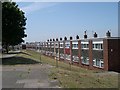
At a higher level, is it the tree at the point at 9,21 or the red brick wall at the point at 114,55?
the tree at the point at 9,21

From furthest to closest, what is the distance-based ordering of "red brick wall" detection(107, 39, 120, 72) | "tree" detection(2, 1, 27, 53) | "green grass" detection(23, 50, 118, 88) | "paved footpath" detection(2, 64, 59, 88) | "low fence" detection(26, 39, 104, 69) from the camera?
"low fence" detection(26, 39, 104, 69), "tree" detection(2, 1, 27, 53), "red brick wall" detection(107, 39, 120, 72), "green grass" detection(23, 50, 118, 88), "paved footpath" detection(2, 64, 59, 88)

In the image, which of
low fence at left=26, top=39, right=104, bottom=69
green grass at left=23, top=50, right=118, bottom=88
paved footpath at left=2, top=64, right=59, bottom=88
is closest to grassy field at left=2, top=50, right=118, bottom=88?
green grass at left=23, top=50, right=118, bottom=88

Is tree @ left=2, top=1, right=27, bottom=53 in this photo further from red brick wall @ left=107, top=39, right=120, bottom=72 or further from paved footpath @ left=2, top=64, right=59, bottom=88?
paved footpath @ left=2, top=64, right=59, bottom=88

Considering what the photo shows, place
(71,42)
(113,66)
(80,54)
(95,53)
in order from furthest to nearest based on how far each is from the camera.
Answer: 1. (71,42)
2. (80,54)
3. (95,53)
4. (113,66)

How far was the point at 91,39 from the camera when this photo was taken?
49875 millimetres

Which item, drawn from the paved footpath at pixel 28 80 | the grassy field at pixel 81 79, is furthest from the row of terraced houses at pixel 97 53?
the paved footpath at pixel 28 80

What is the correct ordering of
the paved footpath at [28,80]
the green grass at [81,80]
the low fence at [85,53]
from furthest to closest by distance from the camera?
the low fence at [85,53]
the green grass at [81,80]
the paved footpath at [28,80]

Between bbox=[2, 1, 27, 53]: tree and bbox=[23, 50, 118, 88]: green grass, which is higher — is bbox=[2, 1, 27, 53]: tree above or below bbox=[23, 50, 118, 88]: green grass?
above

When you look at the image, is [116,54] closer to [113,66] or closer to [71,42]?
[113,66]

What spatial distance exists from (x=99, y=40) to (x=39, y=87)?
32543 mm

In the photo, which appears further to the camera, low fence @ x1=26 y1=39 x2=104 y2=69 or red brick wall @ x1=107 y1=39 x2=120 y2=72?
low fence @ x1=26 y1=39 x2=104 y2=69

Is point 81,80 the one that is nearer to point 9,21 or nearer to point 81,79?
point 81,79

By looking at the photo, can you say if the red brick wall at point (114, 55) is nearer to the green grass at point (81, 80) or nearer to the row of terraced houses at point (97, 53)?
the row of terraced houses at point (97, 53)

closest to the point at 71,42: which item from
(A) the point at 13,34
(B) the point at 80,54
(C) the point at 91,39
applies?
(B) the point at 80,54
